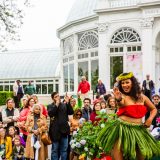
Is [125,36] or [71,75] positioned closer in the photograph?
[125,36]

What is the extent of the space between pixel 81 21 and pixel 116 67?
16.7 ft

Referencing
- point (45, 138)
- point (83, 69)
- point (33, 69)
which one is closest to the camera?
point (45, 138)

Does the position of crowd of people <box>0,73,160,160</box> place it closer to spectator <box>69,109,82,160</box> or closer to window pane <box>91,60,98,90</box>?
spectator <box>69,109,82,160</box>

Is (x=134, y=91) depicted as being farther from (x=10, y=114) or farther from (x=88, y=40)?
(x=88, y=40)

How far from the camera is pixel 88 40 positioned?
94.2 ft

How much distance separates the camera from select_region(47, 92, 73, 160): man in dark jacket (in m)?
10.0

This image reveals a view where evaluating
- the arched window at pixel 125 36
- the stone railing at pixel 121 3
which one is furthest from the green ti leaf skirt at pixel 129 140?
the stone railing at pixel 121 3

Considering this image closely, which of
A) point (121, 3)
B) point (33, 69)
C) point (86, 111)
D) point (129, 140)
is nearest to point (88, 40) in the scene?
point (121, 3)

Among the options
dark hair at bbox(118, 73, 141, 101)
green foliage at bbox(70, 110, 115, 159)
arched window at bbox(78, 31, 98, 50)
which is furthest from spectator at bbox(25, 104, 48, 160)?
arched window at bbox(78, 31, 98, 50)

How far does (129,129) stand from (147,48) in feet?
61.4

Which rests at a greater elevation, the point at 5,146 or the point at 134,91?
the point at 134,91

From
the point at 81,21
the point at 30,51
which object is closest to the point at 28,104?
the point at 81,21

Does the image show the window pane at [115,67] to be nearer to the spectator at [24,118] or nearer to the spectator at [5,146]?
the spectator at [24,118]

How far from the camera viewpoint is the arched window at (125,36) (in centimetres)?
2531
